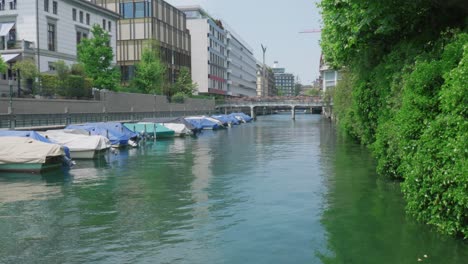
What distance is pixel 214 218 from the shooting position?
54.4 feet

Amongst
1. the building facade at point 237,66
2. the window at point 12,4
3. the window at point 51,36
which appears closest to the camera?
the window at point 12,4

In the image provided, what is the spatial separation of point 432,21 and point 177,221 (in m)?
12.1

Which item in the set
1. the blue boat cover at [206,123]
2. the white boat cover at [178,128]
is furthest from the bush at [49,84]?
the blue boat cover at [206,123]

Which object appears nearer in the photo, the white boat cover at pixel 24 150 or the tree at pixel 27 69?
the white boat cover at pixel 24 150

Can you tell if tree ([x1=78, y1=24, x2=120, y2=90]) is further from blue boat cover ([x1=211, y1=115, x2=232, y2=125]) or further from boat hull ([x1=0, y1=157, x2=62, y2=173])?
boat hull ([x1=0, y1=157, x2=62, y2=173])

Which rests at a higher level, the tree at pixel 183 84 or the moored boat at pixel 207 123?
the tree at pixel 183 84

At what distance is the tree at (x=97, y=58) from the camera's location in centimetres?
6256

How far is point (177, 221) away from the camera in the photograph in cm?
1623

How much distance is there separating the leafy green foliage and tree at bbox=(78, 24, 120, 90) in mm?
39947

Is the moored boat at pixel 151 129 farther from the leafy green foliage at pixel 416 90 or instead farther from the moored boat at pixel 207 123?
the leafy green foliage at pixel 416 90

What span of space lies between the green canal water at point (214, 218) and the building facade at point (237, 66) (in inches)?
5039

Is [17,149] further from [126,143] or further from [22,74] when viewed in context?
[22,74]

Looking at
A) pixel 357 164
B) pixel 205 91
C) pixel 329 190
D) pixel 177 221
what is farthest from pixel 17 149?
pixel 205 91

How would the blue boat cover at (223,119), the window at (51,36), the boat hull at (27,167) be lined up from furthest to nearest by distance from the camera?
the blue boat cover at (223,119)
the window at (51,36)
the boat hull at (27,167)
